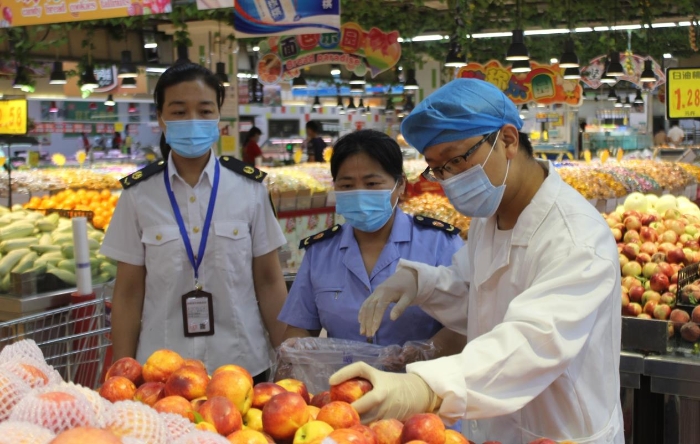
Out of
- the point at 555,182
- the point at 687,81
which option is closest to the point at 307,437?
the point at 555,182

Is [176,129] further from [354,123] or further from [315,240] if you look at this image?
[354,123]

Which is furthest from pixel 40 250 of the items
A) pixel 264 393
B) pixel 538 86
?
pixel 538 86

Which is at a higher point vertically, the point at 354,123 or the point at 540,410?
the point at 354,123

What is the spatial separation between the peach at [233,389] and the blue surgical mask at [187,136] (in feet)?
4.79

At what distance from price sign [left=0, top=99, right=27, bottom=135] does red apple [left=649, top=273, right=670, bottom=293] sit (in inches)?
214

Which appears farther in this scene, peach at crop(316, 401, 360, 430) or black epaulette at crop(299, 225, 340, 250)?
black epaulette at crop(299, 225, 340, 250)

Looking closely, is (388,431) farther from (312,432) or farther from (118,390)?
(118,390)

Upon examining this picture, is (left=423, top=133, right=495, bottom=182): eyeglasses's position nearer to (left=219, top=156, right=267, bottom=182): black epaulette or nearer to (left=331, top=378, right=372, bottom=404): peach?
(left=331, top=378, right=372, bottom=404): peach

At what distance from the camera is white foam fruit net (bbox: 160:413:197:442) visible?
157 cm

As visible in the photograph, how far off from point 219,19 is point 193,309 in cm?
908

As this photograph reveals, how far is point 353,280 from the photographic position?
2.86 metres

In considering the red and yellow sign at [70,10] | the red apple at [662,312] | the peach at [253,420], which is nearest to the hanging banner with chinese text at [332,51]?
the red and yellow sign at [70,10]

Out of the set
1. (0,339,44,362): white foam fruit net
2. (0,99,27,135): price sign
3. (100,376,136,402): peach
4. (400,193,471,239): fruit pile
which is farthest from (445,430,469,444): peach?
(0,99,27,135): price sign

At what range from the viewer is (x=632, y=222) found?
15.5 ft
